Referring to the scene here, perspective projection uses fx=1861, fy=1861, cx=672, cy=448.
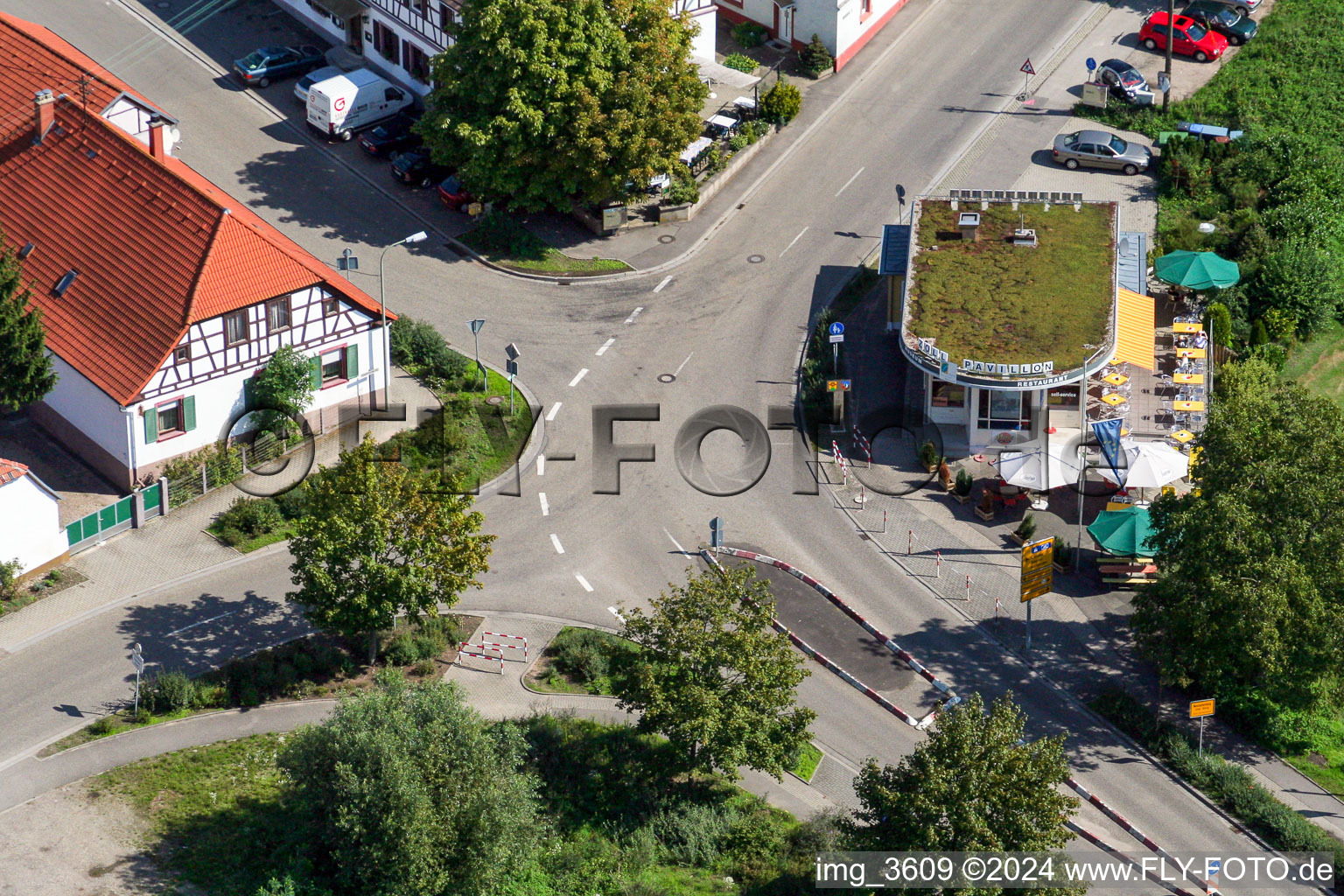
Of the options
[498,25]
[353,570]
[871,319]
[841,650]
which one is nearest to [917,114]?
[871,319]

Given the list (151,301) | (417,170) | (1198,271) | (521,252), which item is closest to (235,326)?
(151,301)

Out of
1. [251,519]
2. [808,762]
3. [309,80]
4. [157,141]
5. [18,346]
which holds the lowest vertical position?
[808,762]

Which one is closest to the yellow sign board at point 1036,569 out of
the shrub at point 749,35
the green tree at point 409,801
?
the green tree at point 409,801

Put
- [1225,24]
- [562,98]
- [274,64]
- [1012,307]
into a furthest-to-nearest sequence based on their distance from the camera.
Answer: [1225,24]
[274,64]
[562,98]
[1012,307]

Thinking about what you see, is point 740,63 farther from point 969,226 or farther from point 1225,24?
point 1225,24

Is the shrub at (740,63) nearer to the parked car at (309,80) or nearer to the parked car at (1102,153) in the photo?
the parked car at (1102,153)

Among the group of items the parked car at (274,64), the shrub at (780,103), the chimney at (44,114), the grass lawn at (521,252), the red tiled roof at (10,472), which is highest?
the parked car at (274,64)
